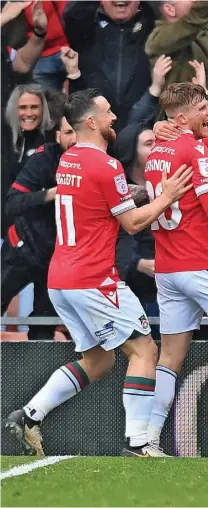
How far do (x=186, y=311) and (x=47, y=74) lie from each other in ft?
6.55

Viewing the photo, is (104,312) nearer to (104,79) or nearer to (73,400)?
(73,400)

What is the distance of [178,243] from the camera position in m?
7.03

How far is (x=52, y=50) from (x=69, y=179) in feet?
5.18

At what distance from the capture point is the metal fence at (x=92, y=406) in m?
7.75

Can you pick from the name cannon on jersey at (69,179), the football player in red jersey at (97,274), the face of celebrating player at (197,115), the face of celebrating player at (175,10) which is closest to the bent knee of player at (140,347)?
the football player in red jersey at (97,274)

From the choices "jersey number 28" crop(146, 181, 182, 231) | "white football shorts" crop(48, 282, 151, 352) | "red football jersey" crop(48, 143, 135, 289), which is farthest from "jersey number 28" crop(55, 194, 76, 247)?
"jersey number 28" crop(146, 181, 182, 231)

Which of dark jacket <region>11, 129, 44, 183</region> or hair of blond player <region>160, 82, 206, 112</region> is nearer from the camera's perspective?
hair of blond player <region>160, 82, 206, 112</region>

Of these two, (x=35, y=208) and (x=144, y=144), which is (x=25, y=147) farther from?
(x=144, y=144)

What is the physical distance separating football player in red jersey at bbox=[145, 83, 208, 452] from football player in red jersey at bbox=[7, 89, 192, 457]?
0.70 feet

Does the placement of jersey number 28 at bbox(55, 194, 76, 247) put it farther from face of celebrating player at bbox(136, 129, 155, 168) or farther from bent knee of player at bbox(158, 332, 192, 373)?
face of celebrating player at bbox(136, 129, 155, 168)

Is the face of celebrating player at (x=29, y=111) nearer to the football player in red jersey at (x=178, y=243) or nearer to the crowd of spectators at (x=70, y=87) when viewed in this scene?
the crowd of spectators at (x=70, y=87)

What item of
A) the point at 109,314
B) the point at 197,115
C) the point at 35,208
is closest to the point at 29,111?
the point at 35,208

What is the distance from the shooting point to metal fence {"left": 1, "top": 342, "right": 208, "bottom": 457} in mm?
7754

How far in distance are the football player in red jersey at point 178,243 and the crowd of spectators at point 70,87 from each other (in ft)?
2.48
